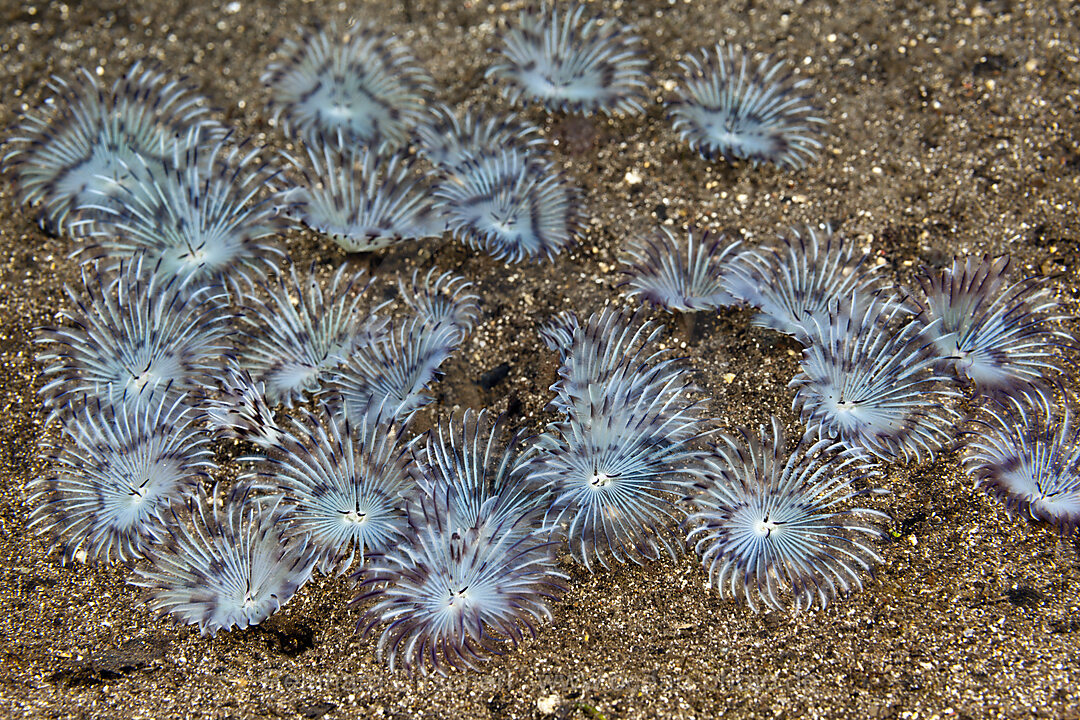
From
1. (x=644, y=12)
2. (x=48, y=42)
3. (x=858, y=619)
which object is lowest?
(x=858, y=619)

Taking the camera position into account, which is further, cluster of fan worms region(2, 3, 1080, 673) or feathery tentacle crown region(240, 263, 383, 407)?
feathery tentacle crown region(240, 263, 383, 407)

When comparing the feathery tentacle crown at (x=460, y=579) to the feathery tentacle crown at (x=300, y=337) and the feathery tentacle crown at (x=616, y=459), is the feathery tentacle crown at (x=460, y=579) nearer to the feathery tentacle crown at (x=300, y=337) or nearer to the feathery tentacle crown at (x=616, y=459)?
the feathery tentacle crown at (x=616, y=459)

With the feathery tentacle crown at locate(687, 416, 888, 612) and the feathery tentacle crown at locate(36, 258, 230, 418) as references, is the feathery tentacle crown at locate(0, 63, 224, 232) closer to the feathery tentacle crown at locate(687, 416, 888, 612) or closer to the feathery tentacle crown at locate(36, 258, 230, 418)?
the feathery tentacle crown at locate(36, 258, 230, 418)

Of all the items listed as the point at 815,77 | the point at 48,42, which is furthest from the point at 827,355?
the point at 48,42

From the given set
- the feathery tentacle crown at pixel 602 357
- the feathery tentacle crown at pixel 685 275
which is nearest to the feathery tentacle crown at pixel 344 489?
the feathery tentacle crown at pixel 602 357

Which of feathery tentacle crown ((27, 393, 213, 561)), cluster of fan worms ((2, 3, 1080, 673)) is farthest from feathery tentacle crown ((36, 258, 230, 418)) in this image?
feathery tentacle crown ((27, 393, 213, 561))

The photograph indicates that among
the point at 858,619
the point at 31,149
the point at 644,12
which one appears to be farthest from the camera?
the point at 644,12

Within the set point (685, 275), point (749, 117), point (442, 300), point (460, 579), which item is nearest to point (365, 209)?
point (442, 300)

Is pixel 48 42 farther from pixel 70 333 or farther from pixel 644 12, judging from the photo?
pixel 644 12
